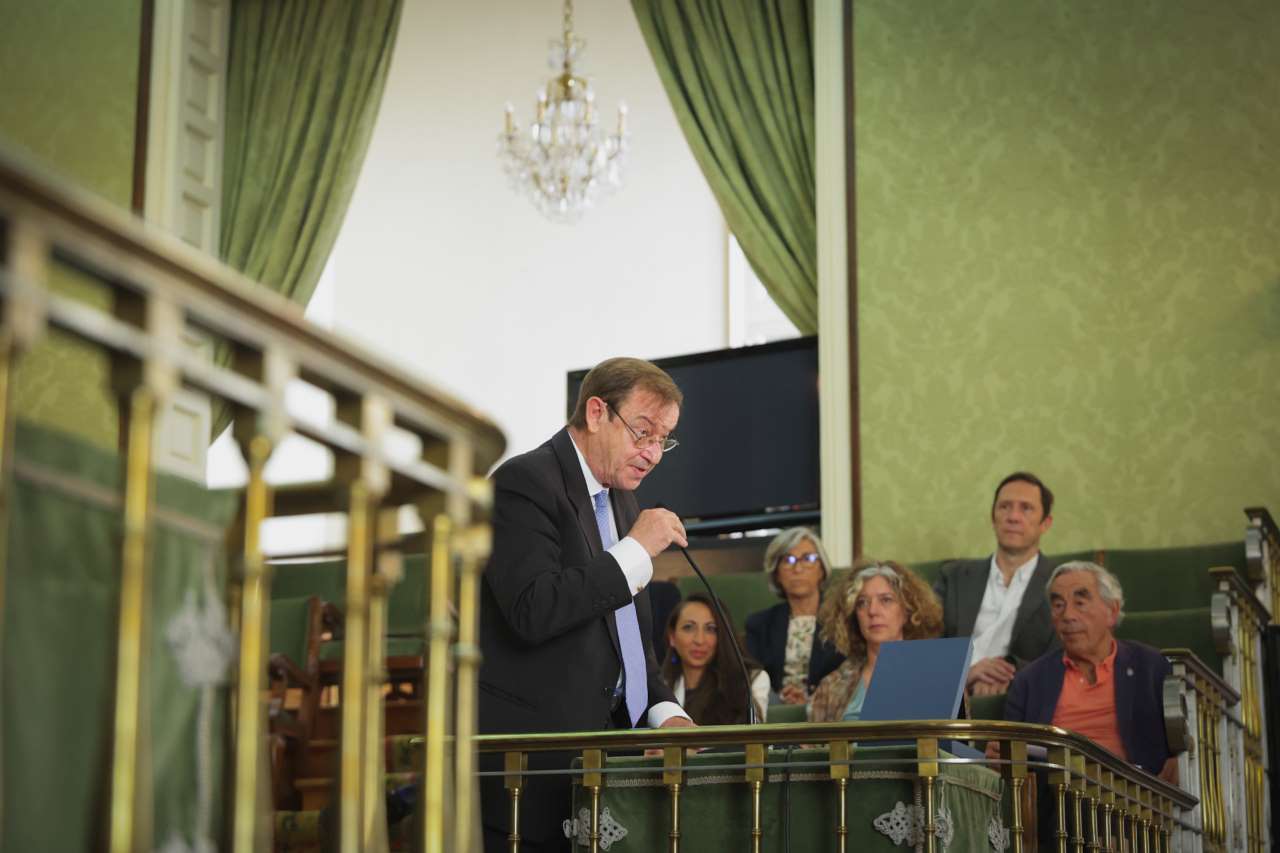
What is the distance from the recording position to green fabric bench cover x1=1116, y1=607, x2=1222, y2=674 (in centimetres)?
524

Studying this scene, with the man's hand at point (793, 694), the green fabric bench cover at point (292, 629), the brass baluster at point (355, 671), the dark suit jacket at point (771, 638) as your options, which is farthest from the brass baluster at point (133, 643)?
the green fabric bench cover at point (292, 629)

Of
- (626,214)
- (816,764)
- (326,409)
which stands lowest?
(816,764)

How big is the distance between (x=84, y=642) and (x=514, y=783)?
1.82m

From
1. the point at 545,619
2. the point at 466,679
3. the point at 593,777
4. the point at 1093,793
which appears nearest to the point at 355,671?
the point at 466,679

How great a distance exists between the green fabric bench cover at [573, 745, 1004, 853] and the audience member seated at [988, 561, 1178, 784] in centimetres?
158

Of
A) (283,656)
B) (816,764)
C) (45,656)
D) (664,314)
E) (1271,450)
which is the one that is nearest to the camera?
(45,656)

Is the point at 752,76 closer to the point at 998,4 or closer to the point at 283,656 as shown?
the point at 998,4

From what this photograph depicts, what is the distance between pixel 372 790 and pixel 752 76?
7.02 metres

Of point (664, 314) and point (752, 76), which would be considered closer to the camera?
point (752, 76)

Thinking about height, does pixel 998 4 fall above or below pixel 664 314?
above

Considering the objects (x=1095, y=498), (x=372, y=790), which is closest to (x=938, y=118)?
(x=1095, y=498)

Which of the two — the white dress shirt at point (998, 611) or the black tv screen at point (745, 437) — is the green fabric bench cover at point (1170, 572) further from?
the black tv screen at point (745, 437)

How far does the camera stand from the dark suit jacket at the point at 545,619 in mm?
2869

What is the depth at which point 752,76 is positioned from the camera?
26.6ft
